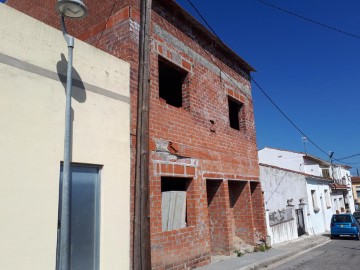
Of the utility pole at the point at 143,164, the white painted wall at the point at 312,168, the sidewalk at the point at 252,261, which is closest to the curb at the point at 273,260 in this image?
the sidewalk at the point at 252,261

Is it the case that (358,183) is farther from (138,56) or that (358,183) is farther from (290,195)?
(138,56)

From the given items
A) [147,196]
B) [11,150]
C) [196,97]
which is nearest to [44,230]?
[11,150]

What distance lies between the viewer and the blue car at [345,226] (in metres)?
15.8

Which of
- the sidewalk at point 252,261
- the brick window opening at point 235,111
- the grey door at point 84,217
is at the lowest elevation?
the sidewalk at point 252,261

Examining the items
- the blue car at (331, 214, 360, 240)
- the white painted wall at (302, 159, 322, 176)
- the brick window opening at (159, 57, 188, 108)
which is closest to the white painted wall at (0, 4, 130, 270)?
the brick window opening at (159, 57, 188, 108)

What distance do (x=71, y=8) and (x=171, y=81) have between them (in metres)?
4.87

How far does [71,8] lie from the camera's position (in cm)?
420

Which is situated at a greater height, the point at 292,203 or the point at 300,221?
the point at 292,203

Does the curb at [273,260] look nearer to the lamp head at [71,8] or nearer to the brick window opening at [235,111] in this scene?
the brick window opening at [235,111]

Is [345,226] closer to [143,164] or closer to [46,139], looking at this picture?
[143,164]

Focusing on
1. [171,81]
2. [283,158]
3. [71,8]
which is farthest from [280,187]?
[71,8]

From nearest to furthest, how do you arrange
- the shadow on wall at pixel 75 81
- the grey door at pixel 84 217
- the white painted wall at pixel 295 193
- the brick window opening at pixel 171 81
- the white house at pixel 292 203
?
the grey door at pixel 84 217 → the shadow on wall at pixel 75 81 → the brick window opening at pixel 171 81 → the white house at pixel 292 203 → the white painted wall at pixel 295 193

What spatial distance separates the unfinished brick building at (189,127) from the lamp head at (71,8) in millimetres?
2024

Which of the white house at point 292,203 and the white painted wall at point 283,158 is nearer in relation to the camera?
the white house at point 292,203
